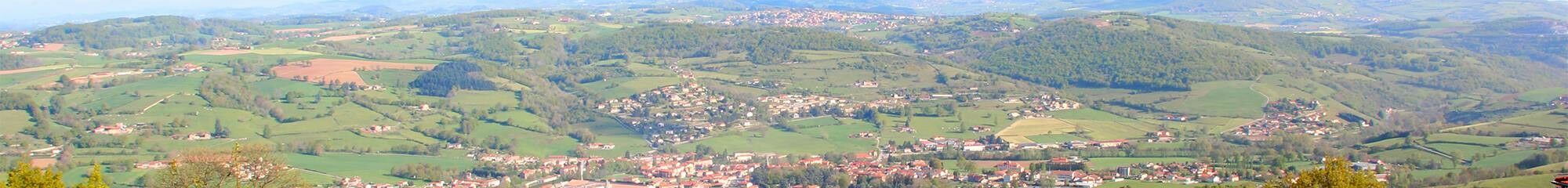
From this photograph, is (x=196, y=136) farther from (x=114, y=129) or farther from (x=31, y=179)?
(x=31, y=179)

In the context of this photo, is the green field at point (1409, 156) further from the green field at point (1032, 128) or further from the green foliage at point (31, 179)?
the green foliage at point (31, 179)

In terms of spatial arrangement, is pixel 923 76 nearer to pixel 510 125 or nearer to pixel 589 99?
pixel 589 99

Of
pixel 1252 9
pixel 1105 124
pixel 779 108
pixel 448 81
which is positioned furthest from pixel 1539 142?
pixel 1252 9

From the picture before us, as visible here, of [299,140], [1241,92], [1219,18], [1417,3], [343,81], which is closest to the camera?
[299,140]

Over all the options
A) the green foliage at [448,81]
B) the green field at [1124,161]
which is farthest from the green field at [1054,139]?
the green foliage at [448,81]

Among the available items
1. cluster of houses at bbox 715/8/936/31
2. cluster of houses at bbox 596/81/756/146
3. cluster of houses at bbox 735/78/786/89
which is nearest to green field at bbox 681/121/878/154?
cluster of houses at bbox 596/81/756/146

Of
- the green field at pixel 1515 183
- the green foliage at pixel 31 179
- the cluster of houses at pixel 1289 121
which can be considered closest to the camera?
the green foliage at pixel 31 179

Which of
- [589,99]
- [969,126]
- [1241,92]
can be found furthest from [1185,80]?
[589,99]
